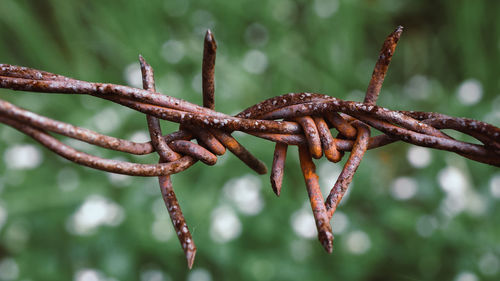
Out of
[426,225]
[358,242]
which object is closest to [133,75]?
[358,242]

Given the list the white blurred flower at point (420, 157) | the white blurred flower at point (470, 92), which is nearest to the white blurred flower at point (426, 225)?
the white blurred flower at point (420, 157)

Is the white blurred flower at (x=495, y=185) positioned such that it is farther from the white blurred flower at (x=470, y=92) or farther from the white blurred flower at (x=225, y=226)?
the white blurred flower at (x=225, y=226)

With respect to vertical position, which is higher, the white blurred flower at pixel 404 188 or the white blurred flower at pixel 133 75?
the white blurred flower at pixel 133 75

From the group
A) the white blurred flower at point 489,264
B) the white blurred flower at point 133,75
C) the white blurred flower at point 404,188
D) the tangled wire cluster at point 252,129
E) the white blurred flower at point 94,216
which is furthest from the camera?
the white blurred flower at point 133,75

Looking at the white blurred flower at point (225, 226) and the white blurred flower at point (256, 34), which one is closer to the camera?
the white blurred flower at point (225, 226)

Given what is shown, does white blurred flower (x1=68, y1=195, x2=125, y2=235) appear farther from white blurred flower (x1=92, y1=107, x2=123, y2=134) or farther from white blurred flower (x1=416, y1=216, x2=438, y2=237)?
white blurred flower (x1=416, y1=216, x2=438, y2=237)

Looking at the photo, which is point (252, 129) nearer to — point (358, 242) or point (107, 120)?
point (358, 242)

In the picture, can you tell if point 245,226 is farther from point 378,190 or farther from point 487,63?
point 487,63
